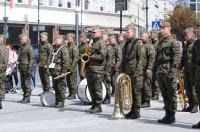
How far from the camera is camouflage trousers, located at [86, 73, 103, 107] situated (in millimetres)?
13438

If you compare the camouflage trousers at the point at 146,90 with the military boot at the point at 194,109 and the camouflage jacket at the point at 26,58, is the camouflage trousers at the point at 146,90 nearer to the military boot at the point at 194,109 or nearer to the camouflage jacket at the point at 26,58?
the military boot at the point at 194,109

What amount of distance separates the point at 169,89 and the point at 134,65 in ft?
3.95

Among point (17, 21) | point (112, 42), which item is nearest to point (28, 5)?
point (17, 21)

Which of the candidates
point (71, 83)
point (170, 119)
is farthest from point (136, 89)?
point (71, 83)

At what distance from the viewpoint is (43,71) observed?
1691 centimetres

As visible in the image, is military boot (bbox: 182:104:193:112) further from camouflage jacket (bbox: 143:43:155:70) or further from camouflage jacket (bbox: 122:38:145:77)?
camouflage jacket (bbox: 122:38:145:77)

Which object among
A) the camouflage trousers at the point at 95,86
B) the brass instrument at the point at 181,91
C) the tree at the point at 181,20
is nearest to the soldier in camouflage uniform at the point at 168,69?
the camouflage trousers at the point at 95,86

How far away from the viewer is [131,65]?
12477 millimetres

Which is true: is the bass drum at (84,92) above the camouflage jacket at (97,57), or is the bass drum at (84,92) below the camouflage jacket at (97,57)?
below

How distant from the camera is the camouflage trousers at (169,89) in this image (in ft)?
38.1

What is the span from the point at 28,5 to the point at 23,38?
1846 inches

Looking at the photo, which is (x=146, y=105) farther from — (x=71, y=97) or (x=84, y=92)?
(x=71, y=97)

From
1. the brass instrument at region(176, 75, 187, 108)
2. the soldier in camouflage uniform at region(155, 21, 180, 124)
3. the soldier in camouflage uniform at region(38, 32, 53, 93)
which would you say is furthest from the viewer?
the soldier in camouflage uniform at region(38, 32, 53, 93)

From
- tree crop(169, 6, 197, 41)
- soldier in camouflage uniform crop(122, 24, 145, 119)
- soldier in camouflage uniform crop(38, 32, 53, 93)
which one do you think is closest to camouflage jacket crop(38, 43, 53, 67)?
soldier in camouflage uniform crop(38, 32, 53, 93)
